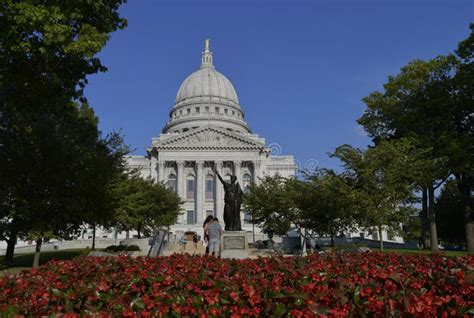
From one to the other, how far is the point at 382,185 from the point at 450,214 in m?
44.9

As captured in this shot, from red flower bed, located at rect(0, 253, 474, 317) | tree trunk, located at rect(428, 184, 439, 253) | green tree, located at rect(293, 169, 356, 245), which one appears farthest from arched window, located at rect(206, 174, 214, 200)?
red flower bed, located at rect(0, 253, 474, 317)

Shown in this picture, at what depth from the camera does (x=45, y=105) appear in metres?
23.4

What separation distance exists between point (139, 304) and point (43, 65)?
12822mm

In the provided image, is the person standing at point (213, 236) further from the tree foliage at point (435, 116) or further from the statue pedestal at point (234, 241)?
the tree foliage at point (435, 116)

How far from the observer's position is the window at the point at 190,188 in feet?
296

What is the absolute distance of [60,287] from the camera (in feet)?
25.4

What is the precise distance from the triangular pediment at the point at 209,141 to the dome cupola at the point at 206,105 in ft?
77.5

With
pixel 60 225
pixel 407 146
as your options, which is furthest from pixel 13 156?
pixel 407 146

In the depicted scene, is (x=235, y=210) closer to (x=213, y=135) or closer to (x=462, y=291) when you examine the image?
(x=462, y=291)

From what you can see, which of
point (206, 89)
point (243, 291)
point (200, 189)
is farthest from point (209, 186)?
point (243, 291)

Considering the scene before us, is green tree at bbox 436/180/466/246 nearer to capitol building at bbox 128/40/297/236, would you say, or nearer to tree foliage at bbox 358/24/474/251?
tree foliage at bbox 358/24/474/251

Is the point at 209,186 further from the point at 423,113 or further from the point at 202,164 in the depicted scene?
the point at 423,113

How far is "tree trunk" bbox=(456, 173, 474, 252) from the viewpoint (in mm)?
36050

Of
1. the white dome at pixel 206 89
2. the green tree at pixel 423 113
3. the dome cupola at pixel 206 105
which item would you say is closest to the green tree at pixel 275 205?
the green tree at pixel 423 113
